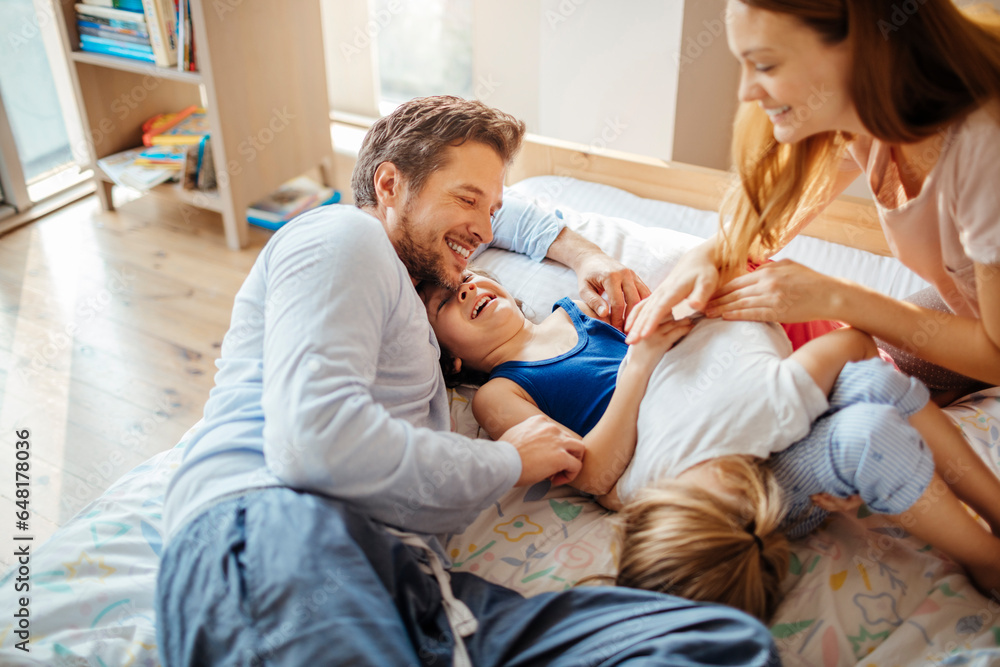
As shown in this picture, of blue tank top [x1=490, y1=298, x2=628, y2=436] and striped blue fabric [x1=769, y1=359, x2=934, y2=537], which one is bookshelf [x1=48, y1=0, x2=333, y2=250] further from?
striped blue fabric [x1=769, y1=359, x2=934, y2=537]

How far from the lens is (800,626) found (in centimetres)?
100

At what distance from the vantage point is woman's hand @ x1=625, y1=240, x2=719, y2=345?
122 centimetres

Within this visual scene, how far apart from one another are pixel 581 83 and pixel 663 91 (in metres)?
0.31

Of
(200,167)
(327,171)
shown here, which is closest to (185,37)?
(200,167)

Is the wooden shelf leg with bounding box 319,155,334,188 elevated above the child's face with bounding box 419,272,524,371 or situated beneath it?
situated beneath

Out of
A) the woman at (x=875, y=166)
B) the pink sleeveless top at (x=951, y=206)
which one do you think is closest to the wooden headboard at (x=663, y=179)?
the woman at (x=875, y=166)

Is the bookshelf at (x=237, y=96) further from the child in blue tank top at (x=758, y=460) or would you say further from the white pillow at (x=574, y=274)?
the child in blue tank top at (x=758, y=460)

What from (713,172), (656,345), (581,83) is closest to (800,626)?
(656,345)

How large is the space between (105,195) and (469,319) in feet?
7.10

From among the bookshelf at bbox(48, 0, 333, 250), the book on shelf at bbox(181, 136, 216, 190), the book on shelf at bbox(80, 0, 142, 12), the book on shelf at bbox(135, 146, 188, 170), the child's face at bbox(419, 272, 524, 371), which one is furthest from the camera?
the book on shelf at bbox(135, 146, 188, 170)

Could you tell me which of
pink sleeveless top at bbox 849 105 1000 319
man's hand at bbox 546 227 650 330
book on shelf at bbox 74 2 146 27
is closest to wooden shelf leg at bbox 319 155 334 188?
book on shelf at bbox 74 2 146 27

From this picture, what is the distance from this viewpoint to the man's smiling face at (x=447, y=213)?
4.39 feet

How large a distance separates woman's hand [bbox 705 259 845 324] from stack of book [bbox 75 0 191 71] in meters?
2.18

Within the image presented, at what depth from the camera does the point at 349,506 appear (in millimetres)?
998
